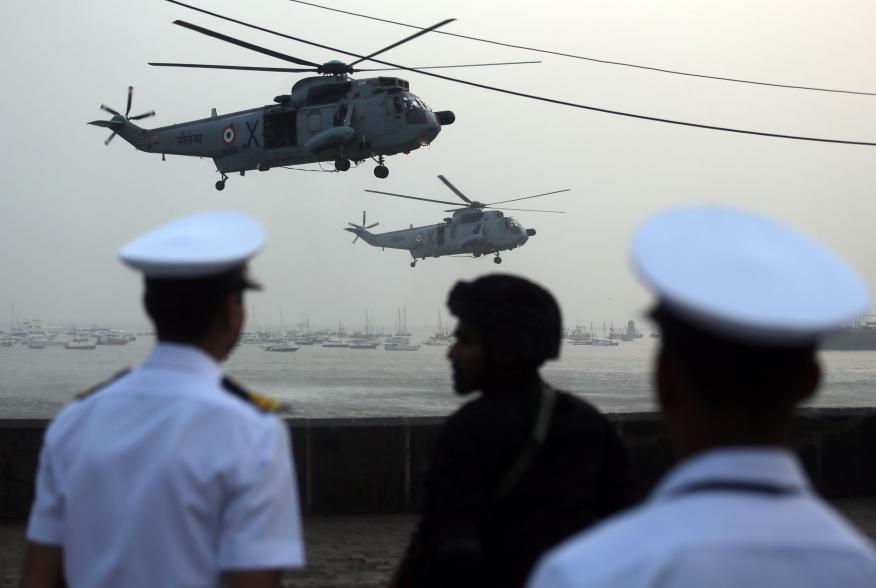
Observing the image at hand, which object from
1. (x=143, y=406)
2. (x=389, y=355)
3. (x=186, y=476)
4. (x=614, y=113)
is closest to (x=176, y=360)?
(x=143, y=406)

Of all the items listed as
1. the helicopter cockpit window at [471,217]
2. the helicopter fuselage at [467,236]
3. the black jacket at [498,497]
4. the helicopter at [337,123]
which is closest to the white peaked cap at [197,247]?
the black jacket at [498,497]

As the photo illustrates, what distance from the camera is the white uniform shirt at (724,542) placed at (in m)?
1.44

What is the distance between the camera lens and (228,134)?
30484mm

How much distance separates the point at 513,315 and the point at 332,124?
25.0 m

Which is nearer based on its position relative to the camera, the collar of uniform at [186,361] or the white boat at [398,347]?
the collar of uniform at [186,361]

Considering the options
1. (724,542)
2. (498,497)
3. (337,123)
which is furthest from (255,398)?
(337,123)

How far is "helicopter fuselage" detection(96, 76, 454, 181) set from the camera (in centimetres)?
2806

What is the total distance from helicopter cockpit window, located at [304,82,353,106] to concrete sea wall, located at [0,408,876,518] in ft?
64.5

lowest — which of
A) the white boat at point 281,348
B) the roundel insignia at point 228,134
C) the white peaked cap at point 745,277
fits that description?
the white boat at point 281,348

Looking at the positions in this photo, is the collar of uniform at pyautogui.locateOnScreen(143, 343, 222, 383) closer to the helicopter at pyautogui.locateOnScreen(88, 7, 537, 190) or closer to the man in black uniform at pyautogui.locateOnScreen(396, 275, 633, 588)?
the man in black uniform at pyautogui.locateOnScreen(396, 275, 633, 588)

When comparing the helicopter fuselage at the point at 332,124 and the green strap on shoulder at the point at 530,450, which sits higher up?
the helicopter fuselage at the point at 332,124

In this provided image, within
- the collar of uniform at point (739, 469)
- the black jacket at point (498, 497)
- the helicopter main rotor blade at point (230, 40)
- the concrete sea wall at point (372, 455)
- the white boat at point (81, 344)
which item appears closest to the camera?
the collar of uniform at point (739, 469)

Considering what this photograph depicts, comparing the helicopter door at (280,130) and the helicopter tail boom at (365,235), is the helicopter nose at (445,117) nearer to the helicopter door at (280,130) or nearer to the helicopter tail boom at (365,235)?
the helicopter door at (280,130)

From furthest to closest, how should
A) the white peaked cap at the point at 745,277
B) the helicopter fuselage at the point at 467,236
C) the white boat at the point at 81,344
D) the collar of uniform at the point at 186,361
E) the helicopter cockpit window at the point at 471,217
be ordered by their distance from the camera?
the white boat at the point at 81,344 → the helicopter cockpit window at the point at 471,217 → the helicopter fuselage at the point at 467,236 → the collar of uniform at the point at 186,361 → the white peaked cap at the point at 745,277
